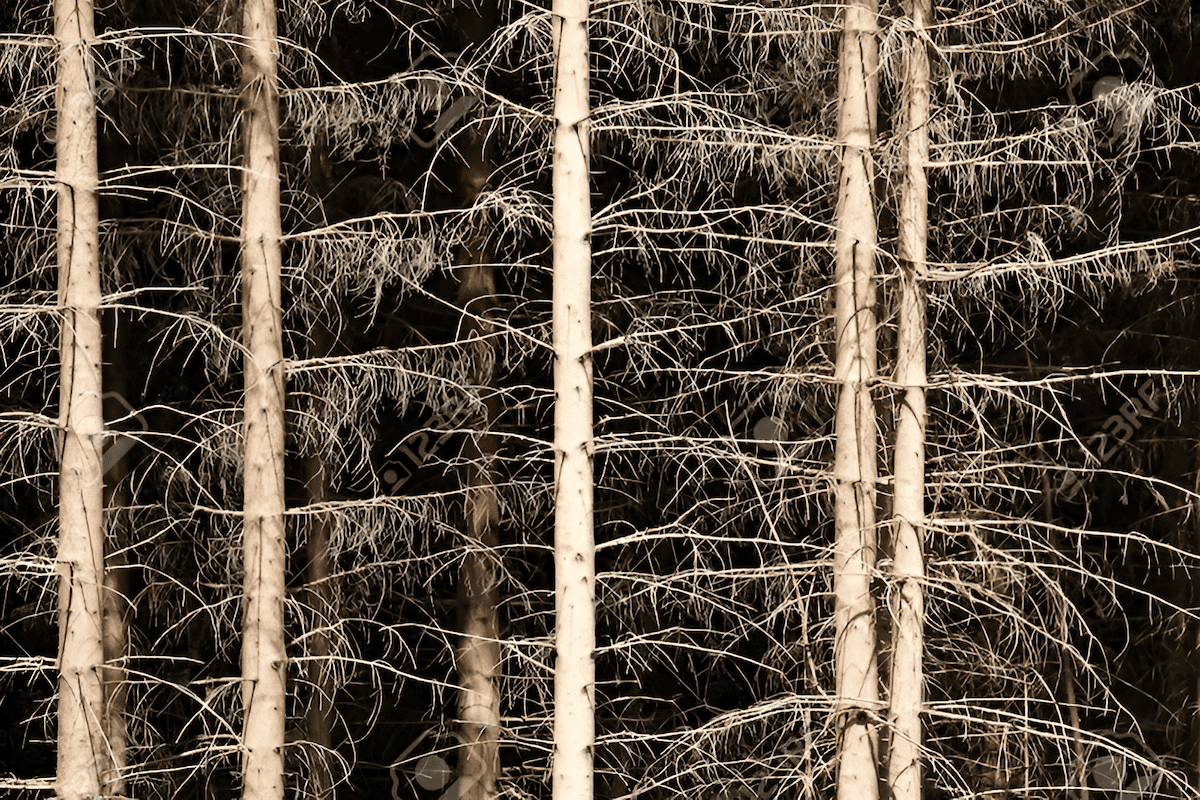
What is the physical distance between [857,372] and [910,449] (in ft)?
1.62

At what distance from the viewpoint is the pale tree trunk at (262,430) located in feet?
21.4

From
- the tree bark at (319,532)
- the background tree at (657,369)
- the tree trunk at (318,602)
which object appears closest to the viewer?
the background tree at (657,369)

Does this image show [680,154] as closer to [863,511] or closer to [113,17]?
[863,511]

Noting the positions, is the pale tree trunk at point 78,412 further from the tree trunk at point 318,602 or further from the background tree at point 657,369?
the tree trunk at point 318,602

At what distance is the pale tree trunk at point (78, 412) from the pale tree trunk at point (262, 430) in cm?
116

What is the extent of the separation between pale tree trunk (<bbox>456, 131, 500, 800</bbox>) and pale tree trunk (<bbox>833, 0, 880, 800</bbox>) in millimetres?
2757

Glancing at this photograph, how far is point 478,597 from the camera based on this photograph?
27.9ft

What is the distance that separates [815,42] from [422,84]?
2064mm

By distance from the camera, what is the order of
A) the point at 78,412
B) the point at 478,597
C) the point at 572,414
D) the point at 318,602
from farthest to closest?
the point at 478,597 → the point at 318,602 → the point at 572,414 → the point at 78,412

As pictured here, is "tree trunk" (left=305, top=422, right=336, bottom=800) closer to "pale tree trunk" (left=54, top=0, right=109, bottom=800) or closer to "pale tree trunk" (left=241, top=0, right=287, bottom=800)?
"pale tree trunk" (left=241, top=0, right=287, bottom=800)

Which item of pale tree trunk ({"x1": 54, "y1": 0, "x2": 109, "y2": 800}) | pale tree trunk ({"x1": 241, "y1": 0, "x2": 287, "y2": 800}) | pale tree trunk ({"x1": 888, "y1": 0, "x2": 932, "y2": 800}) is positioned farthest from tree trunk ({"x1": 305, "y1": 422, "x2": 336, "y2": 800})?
pale tree trunk ({"x1": 888, "y1": 0, "x2": 932, "y2": 800})

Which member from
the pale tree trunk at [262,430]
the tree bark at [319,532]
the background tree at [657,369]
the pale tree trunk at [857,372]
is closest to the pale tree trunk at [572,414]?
the background tree at [657,369]

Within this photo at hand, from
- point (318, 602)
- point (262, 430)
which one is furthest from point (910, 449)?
point (318, 602)

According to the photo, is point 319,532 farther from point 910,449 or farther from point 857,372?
point 910,449
